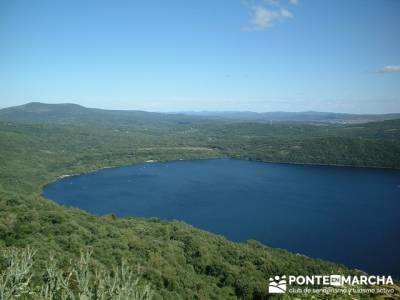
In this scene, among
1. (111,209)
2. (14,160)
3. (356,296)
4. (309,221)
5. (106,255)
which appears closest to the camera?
(356,296)

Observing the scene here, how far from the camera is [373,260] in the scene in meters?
46.8

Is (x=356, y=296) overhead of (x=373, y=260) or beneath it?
overhead

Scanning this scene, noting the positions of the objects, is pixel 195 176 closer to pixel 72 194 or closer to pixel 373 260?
pixel 72 194

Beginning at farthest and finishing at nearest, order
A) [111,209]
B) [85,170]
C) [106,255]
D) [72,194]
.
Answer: [85,170]
[72,194]
[111,209]
[106,255]

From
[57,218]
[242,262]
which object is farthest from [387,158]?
[57,218]

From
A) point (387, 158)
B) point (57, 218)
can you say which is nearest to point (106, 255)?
point (57, 218)

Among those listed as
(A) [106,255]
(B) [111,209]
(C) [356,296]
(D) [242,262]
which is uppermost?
(C) [356,296]

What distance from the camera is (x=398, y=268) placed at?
1732 inches

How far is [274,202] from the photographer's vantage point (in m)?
74.4

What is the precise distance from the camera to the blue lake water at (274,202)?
173 feet

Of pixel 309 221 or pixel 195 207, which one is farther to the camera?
pixel 195 207

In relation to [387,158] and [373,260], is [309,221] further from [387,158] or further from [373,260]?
[387,158]

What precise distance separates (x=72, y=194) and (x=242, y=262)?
56.7 m

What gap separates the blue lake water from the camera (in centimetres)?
5269
